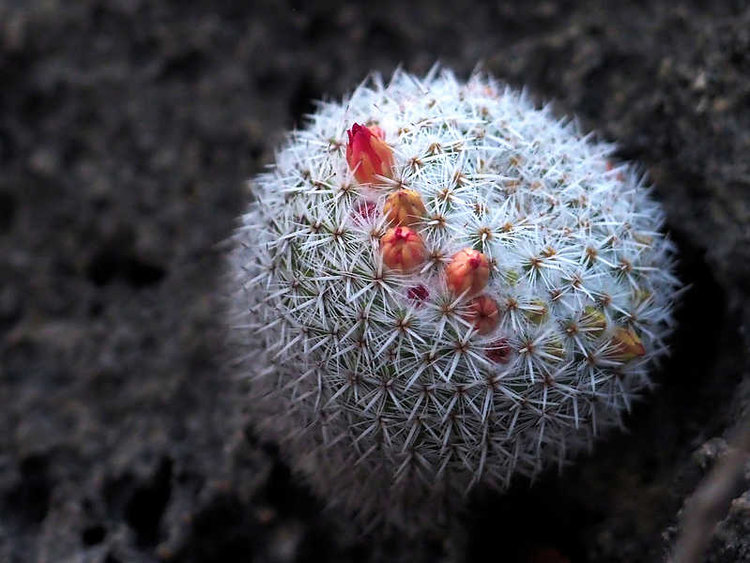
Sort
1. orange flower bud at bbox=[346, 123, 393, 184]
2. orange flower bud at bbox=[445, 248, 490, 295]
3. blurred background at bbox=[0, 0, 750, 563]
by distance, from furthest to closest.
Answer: blurred background at bbox=[0, 0, 750, 563], orange flower bud at bbox=[346, 123, 393, 184], orange flower bud at bbox=[445, 248, 490, 295]

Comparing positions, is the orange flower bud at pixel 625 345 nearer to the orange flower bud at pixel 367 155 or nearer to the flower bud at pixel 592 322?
the flower bud at pixel 592 322

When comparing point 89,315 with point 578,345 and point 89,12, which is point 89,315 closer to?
point 89,12

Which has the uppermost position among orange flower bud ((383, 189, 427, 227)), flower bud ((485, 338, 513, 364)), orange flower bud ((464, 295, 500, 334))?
orange flower bud ((383, 189, 427, 227))

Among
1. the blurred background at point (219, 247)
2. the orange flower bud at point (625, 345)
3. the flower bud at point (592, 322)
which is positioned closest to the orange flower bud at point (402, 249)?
the flower bud at point (592, 322)

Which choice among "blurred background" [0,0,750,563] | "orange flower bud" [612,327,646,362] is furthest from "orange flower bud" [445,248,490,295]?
"blurred background" [0,0,750,563]

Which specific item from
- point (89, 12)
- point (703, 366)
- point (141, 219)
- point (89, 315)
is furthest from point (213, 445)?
point (89, 12)

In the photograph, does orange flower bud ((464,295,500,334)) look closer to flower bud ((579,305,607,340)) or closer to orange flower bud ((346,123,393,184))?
flower bud ((579,305,607,340))
